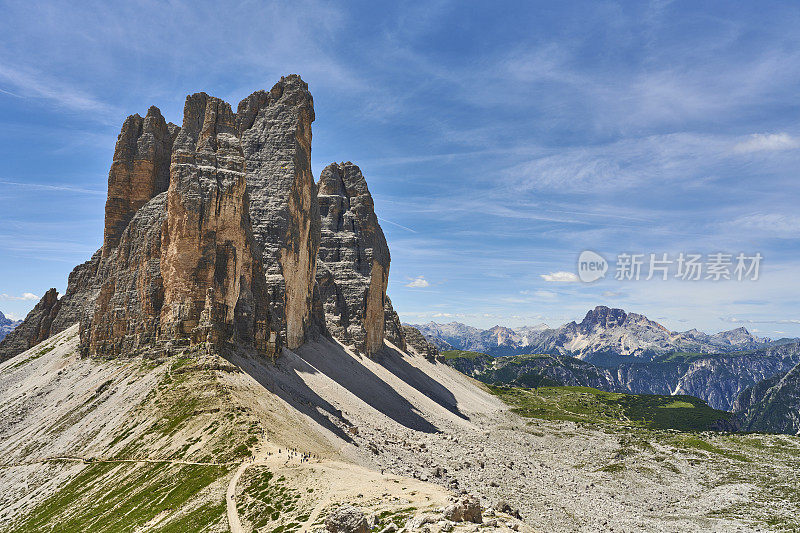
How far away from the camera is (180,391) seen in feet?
195

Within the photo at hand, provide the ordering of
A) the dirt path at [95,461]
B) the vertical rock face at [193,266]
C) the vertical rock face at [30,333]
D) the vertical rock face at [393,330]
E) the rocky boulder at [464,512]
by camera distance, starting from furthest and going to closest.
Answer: the vertical rock face at [393,330], the vertical rock face at [30,333], the vertical rock face at [193,266], the dirt path at [95,461], the rocky boulder at [464,512]

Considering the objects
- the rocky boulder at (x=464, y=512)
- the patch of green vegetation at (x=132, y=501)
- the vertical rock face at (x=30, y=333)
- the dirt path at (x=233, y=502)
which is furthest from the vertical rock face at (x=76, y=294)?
the rocky boulder at (x=464, y=512)

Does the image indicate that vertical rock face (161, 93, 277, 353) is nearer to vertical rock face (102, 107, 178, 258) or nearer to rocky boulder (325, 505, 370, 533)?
vertical rock face (102, 107, 178, 258)

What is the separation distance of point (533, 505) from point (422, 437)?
31.2 meters

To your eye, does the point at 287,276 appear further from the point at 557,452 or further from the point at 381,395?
the point at 557,452

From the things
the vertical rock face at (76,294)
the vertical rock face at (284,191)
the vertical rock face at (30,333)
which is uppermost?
the vertical rock face at (284,191)

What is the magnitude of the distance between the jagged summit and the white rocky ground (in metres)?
7.00

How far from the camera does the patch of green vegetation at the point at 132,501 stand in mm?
35688

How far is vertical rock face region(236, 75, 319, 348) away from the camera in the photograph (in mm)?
99375

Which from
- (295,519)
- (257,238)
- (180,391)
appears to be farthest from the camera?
(257,238)

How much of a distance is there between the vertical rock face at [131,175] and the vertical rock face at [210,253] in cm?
3123

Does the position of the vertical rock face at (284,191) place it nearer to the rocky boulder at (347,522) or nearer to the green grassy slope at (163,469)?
the green grassy slope at (163,469)

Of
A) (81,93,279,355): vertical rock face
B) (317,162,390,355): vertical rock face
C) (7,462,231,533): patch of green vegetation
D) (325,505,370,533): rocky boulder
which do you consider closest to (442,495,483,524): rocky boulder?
(325,505,370,533): rocky boulder

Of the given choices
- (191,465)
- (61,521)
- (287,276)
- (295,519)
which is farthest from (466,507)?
(287,276)
